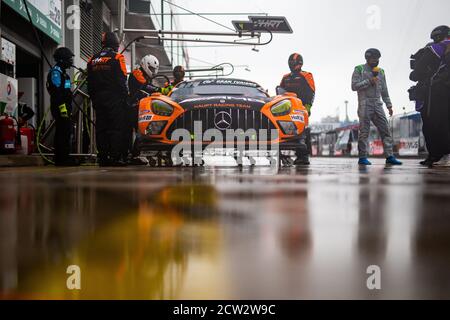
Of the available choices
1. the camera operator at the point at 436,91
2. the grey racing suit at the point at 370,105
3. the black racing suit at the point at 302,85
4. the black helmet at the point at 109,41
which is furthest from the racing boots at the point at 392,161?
the black helmet at the point at 109,41

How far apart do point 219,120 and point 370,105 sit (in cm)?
299

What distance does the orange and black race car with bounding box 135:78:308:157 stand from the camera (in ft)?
16.5

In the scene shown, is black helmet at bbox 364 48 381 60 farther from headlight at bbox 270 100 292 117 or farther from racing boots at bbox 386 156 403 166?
headlight at bbox 270 100 292 117

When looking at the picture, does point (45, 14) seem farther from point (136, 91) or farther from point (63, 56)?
point (136, 91)

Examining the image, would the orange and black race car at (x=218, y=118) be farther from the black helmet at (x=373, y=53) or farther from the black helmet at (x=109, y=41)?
the black helmet at (x=373, y=53)

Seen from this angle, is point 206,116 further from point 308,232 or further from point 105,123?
point 308,232

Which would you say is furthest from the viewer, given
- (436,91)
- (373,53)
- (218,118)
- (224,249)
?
(373,53)

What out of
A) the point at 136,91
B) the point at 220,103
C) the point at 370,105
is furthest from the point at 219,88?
the point at 370,105

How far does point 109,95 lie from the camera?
5.83 meters

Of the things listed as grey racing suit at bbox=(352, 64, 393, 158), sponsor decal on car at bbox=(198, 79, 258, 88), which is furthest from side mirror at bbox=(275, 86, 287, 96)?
grey racing suit at bbox=(352, 64, 393, 158)

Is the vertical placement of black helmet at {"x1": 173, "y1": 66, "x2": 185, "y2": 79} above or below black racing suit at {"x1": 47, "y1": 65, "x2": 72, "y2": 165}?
above

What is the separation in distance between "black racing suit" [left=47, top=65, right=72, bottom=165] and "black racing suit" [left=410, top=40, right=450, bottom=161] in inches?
192

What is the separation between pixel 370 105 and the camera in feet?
22.6

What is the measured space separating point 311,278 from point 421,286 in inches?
5.7
